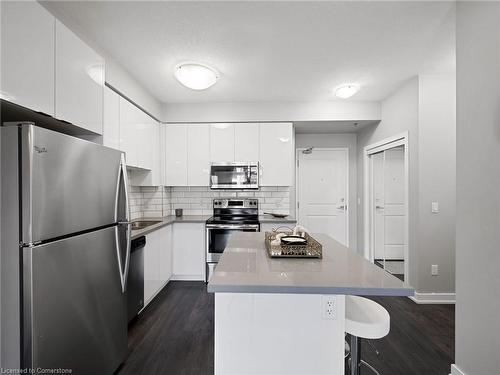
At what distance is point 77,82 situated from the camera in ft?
5.88

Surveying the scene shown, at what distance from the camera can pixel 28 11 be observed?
1394mm

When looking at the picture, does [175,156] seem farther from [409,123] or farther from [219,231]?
[409,123]

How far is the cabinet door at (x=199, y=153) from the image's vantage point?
382cm

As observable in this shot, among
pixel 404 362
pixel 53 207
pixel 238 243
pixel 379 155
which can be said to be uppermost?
pixel 379 155

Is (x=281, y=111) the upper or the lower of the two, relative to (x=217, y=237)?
upper

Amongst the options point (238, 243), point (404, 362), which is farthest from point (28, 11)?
point (404, 362)

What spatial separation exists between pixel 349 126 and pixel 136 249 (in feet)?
12.0

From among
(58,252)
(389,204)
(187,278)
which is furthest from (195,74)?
(389,204)

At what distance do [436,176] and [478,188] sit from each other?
58.9 inches

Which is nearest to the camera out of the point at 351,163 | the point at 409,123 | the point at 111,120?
the point at 111,120

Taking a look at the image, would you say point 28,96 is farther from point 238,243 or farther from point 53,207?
point 238,243

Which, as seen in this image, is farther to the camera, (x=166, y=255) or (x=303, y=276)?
(x=166, y=255)

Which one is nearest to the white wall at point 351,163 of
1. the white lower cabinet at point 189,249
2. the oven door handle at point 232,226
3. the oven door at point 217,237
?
the oven door handle at point 232,226

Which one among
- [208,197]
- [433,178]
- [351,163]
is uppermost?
[351,163]
